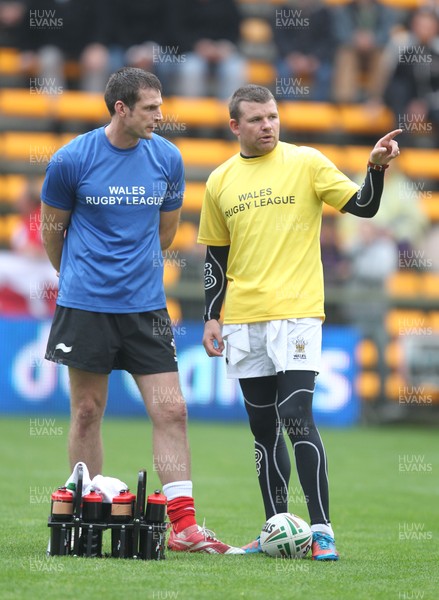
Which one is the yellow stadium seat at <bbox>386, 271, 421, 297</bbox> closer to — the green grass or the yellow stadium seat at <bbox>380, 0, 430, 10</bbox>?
the green grass

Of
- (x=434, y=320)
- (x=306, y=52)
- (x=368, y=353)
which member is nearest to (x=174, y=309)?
(x=368, y=353)

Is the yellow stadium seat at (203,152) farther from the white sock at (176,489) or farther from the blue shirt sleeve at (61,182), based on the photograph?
the white sock at (176,489)

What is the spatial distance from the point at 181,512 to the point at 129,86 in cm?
220

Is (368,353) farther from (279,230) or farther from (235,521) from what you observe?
(279,230)

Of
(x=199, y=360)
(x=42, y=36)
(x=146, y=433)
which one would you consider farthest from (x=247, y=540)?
(x=42, y=36)

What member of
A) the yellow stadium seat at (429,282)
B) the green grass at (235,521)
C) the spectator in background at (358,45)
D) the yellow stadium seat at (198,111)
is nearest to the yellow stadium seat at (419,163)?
the spectator in background at (358,45)

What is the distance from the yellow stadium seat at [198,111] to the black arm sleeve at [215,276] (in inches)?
450

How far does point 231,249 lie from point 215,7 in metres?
12.4

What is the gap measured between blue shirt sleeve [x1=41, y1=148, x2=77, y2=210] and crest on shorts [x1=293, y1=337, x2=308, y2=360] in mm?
1389

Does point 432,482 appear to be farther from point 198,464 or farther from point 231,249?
point 231,249

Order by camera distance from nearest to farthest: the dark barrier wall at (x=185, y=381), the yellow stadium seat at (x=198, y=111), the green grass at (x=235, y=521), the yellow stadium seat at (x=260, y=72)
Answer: the green grass at (x=235, y=521), the dark barrier wall at (x=185, y=381), the yellow stadium seat at (x=198, y=111), the yellow stadium seat at (x=260, y=72)

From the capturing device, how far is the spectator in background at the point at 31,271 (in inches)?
563

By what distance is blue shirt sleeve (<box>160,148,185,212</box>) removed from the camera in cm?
621

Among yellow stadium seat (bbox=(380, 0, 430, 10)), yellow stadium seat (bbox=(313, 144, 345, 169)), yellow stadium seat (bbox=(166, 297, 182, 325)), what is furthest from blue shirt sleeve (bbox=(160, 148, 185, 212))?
yellow stadium seat (bbox=(380, 0, 430, 10))
